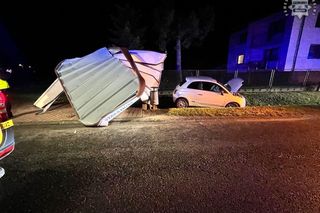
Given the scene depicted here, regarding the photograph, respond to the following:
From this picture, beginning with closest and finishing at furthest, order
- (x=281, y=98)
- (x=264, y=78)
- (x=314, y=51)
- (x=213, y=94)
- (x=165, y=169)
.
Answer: (x=165, y=169) → (x=213, y=94) → (x=281, y=98) → (x=264, y=78) → (x=314, y=51)

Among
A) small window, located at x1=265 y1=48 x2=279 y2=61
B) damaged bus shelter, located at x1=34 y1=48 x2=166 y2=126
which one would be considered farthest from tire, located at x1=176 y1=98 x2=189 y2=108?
small window, located at x1=265 y1=48 x2=279 y2=61

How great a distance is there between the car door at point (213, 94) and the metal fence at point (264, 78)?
5306mm

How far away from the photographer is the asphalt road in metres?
A: 3.42

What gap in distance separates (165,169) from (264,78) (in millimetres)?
13596

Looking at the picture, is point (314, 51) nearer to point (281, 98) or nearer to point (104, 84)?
point (281, 98)

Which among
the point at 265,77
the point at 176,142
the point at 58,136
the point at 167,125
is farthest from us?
the point at 265,77

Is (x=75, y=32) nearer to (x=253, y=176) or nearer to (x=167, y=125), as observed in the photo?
(x=167, y=125)

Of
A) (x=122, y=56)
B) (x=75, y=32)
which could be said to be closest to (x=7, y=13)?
(x=75, y=32)

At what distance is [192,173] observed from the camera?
423cm

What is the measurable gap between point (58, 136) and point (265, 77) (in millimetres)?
14036

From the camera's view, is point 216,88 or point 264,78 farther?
point 264,78

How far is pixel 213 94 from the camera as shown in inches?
387

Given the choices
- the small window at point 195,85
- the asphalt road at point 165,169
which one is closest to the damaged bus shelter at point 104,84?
the asphalt road at point 165,169

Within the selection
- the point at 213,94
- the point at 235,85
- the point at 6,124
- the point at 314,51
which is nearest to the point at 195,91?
the point at 213,94
